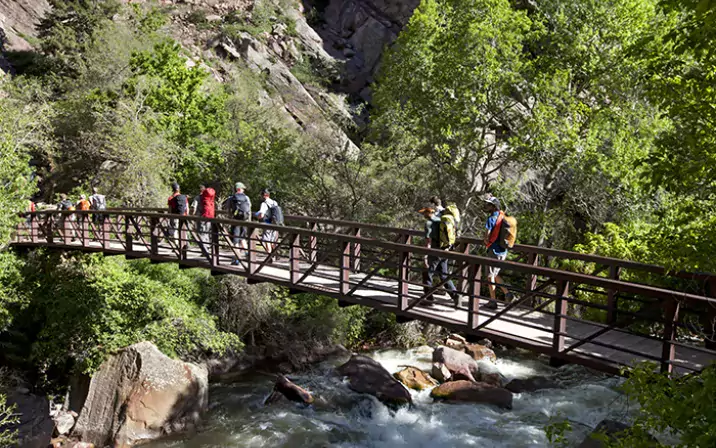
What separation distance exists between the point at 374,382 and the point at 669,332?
9.05 meters

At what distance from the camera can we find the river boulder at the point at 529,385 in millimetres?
14531

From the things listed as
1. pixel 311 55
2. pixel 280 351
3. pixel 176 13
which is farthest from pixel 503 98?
pixel 176 13

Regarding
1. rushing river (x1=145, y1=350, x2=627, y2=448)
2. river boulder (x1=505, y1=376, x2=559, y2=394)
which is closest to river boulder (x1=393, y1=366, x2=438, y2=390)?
rushing river (x1=145, y1=350, x2=627, y2=448)

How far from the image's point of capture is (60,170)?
2392 cm

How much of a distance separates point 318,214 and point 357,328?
18.8 feet

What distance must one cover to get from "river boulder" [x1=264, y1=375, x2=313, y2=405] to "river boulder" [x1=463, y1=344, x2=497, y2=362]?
5.95m

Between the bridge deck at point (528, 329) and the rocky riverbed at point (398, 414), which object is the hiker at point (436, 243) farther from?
the rocky riverbed at point (398, 414)

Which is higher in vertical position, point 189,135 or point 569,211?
point 189,135

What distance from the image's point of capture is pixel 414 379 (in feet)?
48.1

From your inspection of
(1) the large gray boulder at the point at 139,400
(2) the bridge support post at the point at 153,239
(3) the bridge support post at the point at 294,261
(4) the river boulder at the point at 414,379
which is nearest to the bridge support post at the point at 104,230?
(2) the bridge support post at the point at 153,239

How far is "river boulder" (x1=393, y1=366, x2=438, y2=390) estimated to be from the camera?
14516 millimetres

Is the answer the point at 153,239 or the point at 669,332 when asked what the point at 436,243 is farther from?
the point at 153,239

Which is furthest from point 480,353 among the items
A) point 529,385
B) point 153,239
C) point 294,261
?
point 153,239

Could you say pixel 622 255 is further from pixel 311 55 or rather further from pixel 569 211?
pixel 311 55
